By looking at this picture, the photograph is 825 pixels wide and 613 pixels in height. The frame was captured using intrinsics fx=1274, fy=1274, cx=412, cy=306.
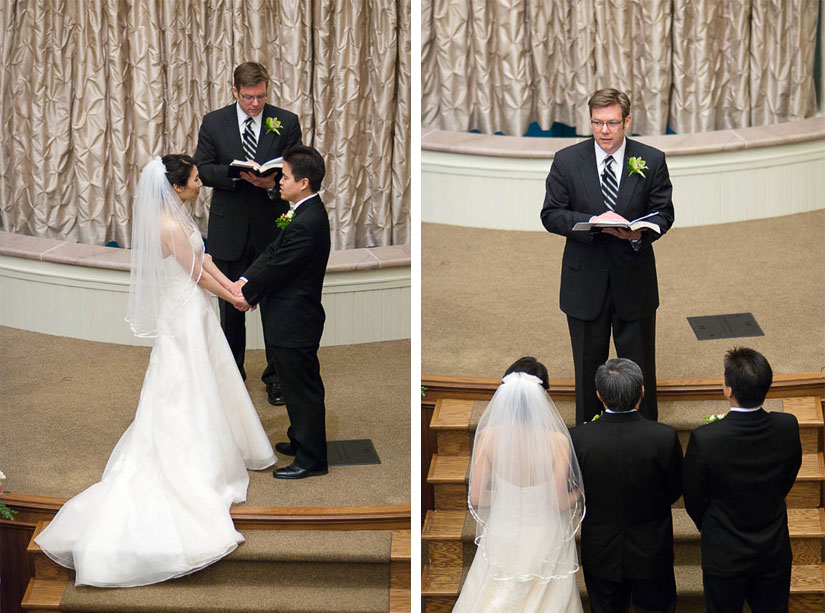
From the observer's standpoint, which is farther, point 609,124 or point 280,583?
point 280,583

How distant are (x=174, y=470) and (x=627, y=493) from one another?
1930mm

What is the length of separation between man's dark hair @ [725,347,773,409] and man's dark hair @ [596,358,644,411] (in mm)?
316

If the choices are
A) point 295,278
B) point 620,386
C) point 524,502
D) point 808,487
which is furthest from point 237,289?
point 808,487

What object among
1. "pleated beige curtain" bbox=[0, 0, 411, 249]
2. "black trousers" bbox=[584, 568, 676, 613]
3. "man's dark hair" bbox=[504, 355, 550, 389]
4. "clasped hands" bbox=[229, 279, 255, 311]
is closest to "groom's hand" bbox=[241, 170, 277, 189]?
"clasped hands" bbox=[229, 279, 255, 311]

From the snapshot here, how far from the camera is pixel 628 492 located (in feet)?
14.9

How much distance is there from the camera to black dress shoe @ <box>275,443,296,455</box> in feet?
19.0

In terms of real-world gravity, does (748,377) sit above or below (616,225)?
below

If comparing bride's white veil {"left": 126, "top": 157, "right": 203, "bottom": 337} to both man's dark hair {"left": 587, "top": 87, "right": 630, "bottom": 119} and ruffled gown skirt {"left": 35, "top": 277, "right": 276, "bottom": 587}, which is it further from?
man's dark hair {"left": 587, "top": 87, "right": 630, "bottom": 119}

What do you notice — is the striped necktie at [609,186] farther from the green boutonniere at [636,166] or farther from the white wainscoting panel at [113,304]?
the white wainscoting panel at [113,304]

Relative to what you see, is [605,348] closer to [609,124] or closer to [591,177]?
[591,177]

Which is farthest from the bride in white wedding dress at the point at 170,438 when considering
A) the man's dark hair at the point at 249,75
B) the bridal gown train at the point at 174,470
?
the man's dark hair at the point at 249,75

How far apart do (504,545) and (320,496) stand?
1.03 m

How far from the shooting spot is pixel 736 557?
457cm

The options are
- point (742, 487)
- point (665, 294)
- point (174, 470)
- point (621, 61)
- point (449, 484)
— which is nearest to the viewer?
point (742, 487)
